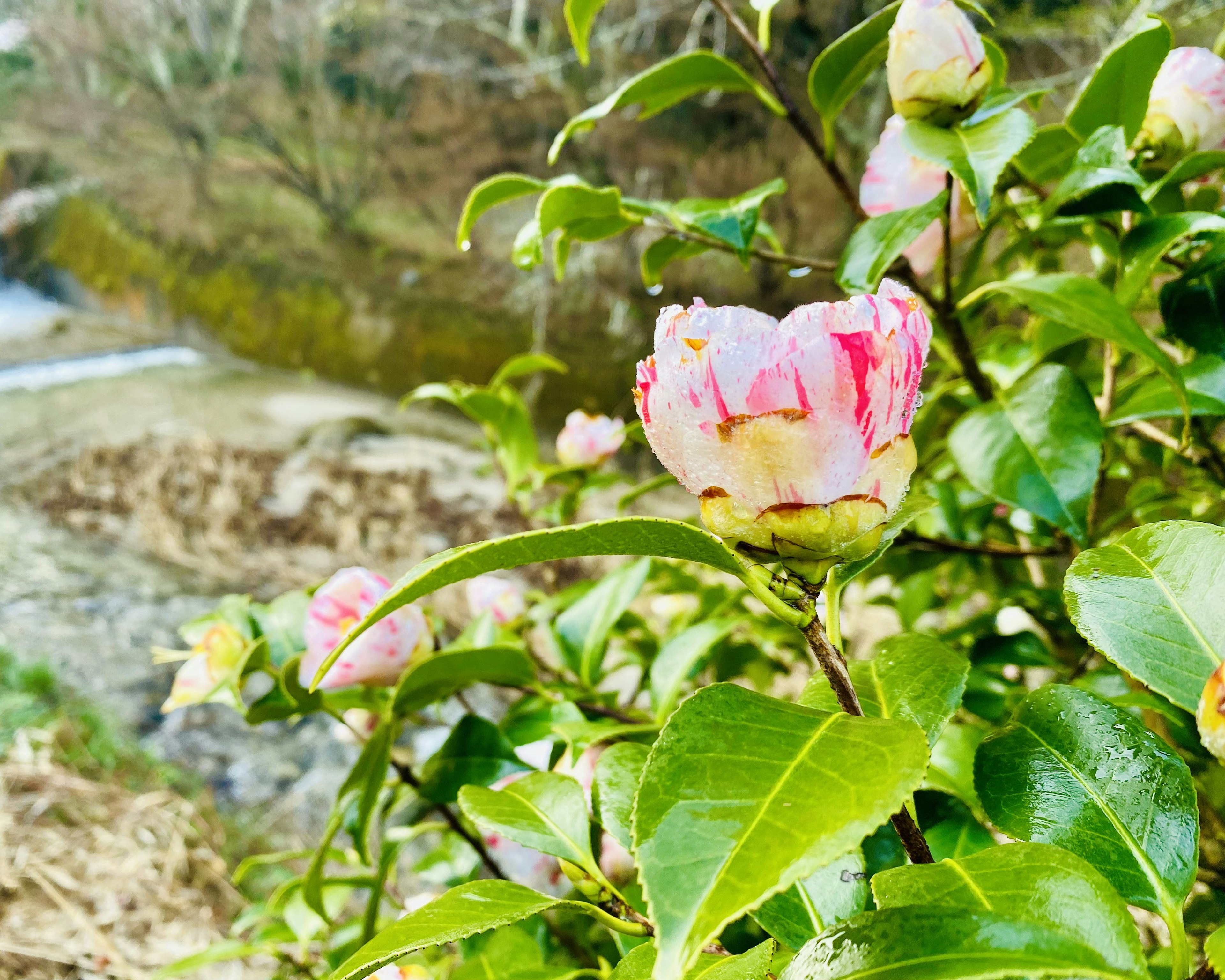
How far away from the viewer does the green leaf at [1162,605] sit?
0.72ft

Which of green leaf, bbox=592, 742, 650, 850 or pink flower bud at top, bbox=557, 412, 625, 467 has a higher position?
green leaf, bbox=592, 742, 650, 850

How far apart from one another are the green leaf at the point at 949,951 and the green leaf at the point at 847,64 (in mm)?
399

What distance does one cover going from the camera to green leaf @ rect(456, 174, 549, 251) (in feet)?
1.43

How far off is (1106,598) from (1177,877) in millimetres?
81

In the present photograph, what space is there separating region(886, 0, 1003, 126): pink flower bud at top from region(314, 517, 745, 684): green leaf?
0.91ft

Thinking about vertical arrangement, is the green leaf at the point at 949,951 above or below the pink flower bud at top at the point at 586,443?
above

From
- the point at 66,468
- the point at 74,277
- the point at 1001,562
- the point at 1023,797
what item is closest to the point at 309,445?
the point at 66,468

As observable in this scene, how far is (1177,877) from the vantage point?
0.21 metres

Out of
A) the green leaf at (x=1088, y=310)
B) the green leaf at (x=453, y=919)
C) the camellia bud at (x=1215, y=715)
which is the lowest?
the green leaf at (x=453, y=919)

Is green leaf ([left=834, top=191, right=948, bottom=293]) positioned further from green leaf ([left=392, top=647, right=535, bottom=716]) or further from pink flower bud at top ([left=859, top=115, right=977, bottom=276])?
green leaf ([left=392, top=647, right=535, bottom=716])

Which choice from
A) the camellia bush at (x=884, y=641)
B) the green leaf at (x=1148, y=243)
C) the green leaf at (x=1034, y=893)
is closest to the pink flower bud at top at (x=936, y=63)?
the camellia bush at (x=884, y=641)

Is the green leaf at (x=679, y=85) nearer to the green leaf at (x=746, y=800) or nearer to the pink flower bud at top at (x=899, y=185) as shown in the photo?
the pink flower bud at top at (x=899, y=185)

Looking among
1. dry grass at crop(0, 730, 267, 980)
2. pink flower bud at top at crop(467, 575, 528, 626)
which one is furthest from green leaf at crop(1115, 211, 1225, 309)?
dry grass at crop(0, 730, 267, 980)

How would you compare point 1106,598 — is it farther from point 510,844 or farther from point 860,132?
point 860,132
